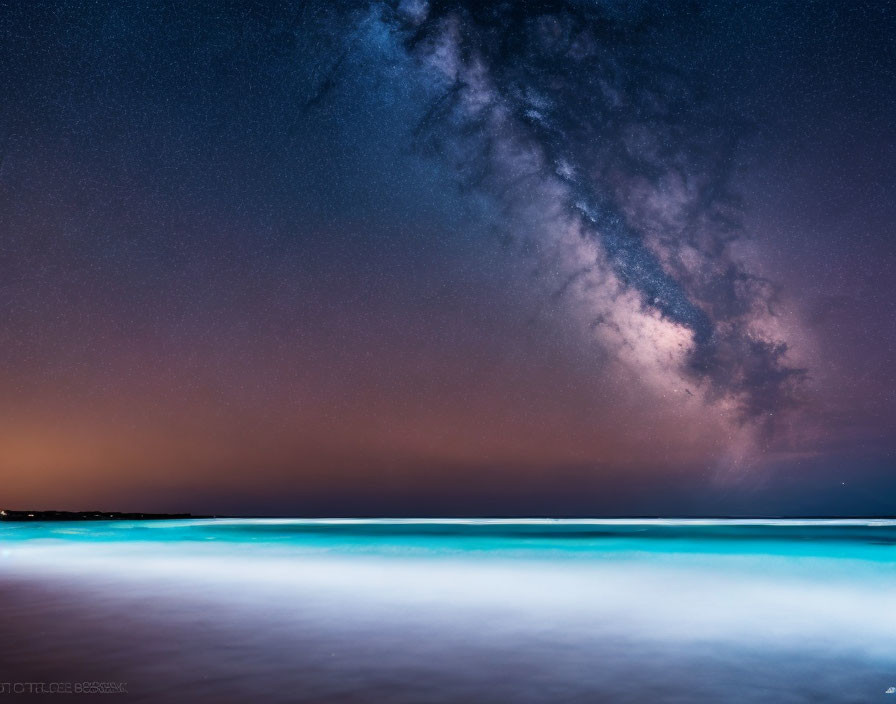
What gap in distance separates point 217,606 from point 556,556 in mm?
14681

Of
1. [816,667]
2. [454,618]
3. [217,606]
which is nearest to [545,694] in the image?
[816,667]

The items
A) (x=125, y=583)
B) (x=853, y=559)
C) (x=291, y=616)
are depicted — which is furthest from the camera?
(x=853, y=559)

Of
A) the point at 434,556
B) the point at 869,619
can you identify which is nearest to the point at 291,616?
the point at 869,619

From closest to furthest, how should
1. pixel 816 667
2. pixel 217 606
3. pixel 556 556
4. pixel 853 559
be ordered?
pixel 816 667 → pixel 217 606 → pixel 853 559 → pixel 556 556

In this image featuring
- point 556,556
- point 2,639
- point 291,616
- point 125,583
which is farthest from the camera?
point 556,556

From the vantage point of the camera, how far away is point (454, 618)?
9602 mm

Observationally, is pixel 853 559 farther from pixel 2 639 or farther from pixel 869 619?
pixel 2 639

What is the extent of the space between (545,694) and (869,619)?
20.9 feet

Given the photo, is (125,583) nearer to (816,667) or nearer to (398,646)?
(398,646)

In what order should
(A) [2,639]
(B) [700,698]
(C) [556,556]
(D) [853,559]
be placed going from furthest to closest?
(C) [556,556], (D) [853,559], (A) [2,639], (B) [700,698]

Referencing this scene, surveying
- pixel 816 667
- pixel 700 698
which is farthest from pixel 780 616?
pixel 700 698

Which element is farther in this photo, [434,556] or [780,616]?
[434,556]

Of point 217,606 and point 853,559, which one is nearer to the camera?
point 217,606

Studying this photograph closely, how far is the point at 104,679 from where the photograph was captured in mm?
5891
